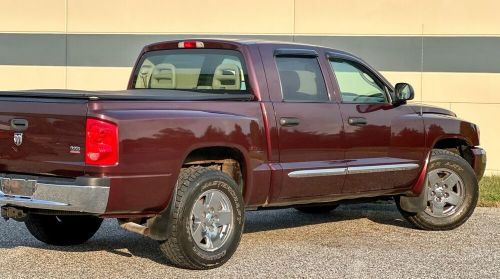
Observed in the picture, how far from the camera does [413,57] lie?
14297 mm

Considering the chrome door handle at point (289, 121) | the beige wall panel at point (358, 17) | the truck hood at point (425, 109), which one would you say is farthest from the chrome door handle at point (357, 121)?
the beige wall panel at point (358, 17)

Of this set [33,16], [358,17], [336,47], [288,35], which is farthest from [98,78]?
[358,17]

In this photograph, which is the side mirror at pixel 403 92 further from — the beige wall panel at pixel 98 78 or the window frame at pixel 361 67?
the beige wall panel at pixel 98 78

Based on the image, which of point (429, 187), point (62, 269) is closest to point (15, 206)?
point (62, 269)

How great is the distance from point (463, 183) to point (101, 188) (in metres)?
4.35

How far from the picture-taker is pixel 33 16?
15273mm

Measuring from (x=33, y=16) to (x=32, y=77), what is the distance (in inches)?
40.9

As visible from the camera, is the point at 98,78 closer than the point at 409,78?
No

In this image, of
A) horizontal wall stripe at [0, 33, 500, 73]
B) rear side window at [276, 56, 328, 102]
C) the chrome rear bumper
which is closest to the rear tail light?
rear side window at [276, 56, 328, 102]

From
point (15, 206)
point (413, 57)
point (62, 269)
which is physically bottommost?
point (62, 269)

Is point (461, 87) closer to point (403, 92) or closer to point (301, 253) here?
point (403, 92)

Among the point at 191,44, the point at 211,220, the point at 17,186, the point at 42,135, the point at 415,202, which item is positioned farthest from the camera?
the point at 415,202

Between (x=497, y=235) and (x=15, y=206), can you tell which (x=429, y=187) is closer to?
(x=497, y=235)

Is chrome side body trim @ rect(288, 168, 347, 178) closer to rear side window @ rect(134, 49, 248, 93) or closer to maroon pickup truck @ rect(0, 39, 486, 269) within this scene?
maroon pickup truck @ rect(0, 39, 486, 269)
